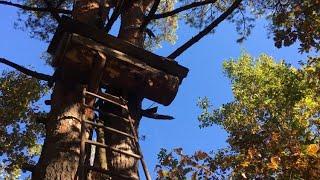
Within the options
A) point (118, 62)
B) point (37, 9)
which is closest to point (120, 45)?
point (118, 62)

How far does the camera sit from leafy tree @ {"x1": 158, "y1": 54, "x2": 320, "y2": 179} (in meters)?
8.90

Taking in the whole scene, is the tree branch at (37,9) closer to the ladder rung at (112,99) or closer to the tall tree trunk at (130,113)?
the tall tree trunk at (130,113)

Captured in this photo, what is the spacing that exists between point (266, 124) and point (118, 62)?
1137cm

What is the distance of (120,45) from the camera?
19.5 ft

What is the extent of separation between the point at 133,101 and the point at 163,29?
9593mm

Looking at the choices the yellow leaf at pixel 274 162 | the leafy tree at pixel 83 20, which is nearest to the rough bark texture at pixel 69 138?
the leafy tree at pixel 83 20

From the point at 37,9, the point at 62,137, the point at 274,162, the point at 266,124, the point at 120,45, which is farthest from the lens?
the point at 266,124

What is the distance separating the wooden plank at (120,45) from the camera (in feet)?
19.1

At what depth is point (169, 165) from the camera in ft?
40.7

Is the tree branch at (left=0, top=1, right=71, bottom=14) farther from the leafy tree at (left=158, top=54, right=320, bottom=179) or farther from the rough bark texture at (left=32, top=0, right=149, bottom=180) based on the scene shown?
the leafy tree at (left=158, top=54, right=320, bottom=179)

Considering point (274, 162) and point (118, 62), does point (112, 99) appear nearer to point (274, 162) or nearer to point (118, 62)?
point (118, 62)

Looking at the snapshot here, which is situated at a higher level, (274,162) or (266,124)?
(266,124)

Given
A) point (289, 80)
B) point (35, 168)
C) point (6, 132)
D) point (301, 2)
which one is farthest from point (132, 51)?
point (289, 80)

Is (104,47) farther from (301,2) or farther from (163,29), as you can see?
Answer: (163,29)
